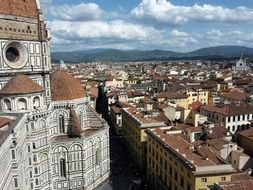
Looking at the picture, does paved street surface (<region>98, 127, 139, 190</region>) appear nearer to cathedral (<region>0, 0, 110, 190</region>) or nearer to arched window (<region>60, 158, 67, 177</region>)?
cathedral (<region>0, 0, 110, 190</region>)

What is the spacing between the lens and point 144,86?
126500mm

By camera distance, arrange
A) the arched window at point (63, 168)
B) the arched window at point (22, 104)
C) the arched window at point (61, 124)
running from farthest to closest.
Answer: the arched window at point (61, 124)
the arched window at point (63, 168)
the arched window at point (22, 104)

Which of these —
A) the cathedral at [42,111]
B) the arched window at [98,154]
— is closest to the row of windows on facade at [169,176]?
the arched window at [98,154]

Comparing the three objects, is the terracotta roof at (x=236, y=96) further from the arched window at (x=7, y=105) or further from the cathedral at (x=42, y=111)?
the arched window at (x=7, y=105)

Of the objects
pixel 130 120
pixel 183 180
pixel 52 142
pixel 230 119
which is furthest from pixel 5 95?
pixel 230 119

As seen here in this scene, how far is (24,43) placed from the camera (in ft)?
141

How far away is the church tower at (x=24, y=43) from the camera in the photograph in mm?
41000

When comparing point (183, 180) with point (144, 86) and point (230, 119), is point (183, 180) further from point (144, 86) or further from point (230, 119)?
point (144, 86)

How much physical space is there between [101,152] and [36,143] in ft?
43.1

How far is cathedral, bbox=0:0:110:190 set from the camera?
39.9 metres

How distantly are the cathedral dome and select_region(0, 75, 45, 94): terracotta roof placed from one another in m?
7.07

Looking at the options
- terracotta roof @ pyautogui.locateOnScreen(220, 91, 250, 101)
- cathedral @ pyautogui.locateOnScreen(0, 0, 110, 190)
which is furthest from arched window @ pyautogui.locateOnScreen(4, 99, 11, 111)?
terracotta roof @ pyautogui.locateOnScreen(220, 91, 250, 101)

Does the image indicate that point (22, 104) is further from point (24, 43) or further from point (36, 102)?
point (24, 43)

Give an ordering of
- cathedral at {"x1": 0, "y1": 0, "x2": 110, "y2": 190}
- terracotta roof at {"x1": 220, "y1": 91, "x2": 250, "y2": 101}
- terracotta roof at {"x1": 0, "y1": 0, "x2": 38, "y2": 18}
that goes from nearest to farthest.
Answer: cathedral at {"x1": 0, "y1": 0, "x2": 110, "y2": 190} < terracotta roof at {"x1": 0, "y1": 0, "x2": 38, "y2": 18} < terracotta roof at {"x1": 220, "y1": 91, "x2": 250, "y2": 101}
